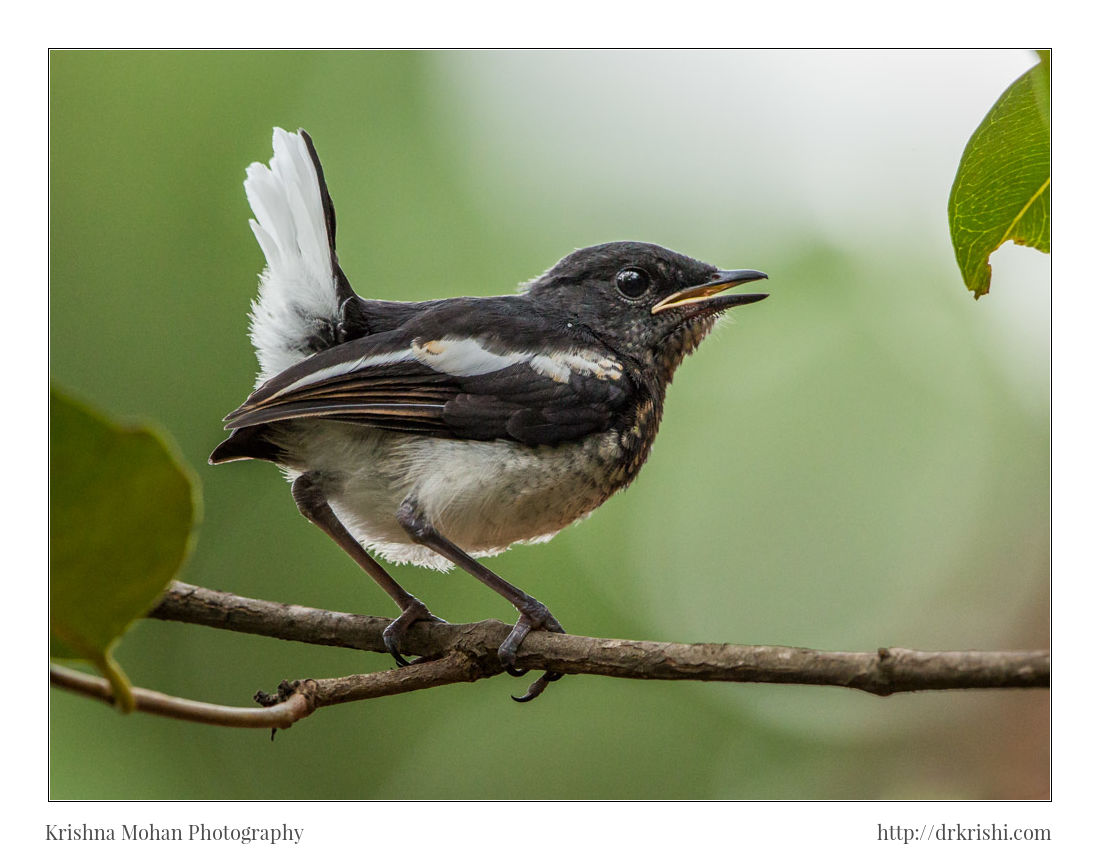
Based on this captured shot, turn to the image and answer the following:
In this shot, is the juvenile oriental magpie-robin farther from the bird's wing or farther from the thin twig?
the thin twig

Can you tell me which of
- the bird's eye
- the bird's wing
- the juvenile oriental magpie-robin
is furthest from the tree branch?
the bird's eye

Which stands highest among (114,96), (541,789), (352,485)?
(114,96)

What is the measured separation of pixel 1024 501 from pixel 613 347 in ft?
3.81

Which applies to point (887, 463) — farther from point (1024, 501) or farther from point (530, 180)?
point (530, 180)

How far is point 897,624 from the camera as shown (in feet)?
10.1

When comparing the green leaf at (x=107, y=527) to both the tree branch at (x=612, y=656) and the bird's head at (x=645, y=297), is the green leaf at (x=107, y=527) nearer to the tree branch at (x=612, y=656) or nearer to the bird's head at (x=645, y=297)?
the tree branch at (x=612, y=656)

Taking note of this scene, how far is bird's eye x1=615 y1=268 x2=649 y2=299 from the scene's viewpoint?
286 cm

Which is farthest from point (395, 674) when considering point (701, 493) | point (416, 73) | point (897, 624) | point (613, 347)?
point (701, 493)

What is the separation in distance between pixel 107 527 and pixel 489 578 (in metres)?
1.28

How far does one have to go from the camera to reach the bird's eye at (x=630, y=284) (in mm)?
2855

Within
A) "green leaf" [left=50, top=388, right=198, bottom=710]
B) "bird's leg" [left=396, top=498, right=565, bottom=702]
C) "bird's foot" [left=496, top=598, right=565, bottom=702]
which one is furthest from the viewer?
"bird's leg" [left=396, top=498, right=565, bottom=702]

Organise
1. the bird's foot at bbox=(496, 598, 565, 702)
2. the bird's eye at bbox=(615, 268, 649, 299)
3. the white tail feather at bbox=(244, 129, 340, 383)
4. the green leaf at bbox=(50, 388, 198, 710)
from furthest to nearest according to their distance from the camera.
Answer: the bird's eye at bbox=(615, 268, 649, 299)
the white tail feather at bbox=(244, 129, 340, 383)
the bird's foot at bbox=(496, 598, 565, 702)
the green leaf at bbox=(50, 388, 198, 710)

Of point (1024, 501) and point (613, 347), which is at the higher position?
point (613, 347)

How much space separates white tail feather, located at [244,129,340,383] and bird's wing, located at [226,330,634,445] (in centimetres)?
17
